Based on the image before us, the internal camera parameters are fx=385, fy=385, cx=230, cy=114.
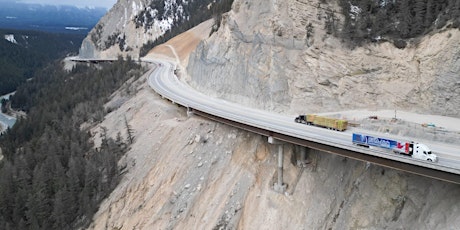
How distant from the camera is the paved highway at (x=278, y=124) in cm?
2617

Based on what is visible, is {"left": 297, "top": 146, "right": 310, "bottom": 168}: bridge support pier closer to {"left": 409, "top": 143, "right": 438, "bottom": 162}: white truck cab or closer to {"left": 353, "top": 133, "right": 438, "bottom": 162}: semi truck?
{"left": 353, "top": 133, "right": 438, "bottom": 162}: semi truck

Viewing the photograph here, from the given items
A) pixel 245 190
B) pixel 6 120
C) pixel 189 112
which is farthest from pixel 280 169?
pixel 6 120

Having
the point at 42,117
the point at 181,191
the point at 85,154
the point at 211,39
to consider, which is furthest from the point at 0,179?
the point at 211,39

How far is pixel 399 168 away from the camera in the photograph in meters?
26.2

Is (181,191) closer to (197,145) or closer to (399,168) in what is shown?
(197,145)

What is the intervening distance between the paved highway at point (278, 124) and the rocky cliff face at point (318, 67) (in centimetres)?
230

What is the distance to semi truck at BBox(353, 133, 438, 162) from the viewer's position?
84.0 ft

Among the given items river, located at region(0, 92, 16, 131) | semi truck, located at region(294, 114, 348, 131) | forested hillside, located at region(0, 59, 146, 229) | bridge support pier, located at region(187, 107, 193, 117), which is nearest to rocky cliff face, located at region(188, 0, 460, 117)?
semi truck, located at region(294, 114, 348, 131)

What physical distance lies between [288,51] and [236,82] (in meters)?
8.73

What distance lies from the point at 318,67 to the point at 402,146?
14715 mm

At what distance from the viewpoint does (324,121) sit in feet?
114

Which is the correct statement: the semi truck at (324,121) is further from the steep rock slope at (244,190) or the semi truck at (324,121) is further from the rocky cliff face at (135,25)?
the rocky cliff face at (135,25)

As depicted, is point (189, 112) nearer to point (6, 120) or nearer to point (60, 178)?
point (60, 178)

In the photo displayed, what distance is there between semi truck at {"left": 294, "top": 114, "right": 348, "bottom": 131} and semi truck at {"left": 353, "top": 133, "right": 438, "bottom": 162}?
13.2 ft
